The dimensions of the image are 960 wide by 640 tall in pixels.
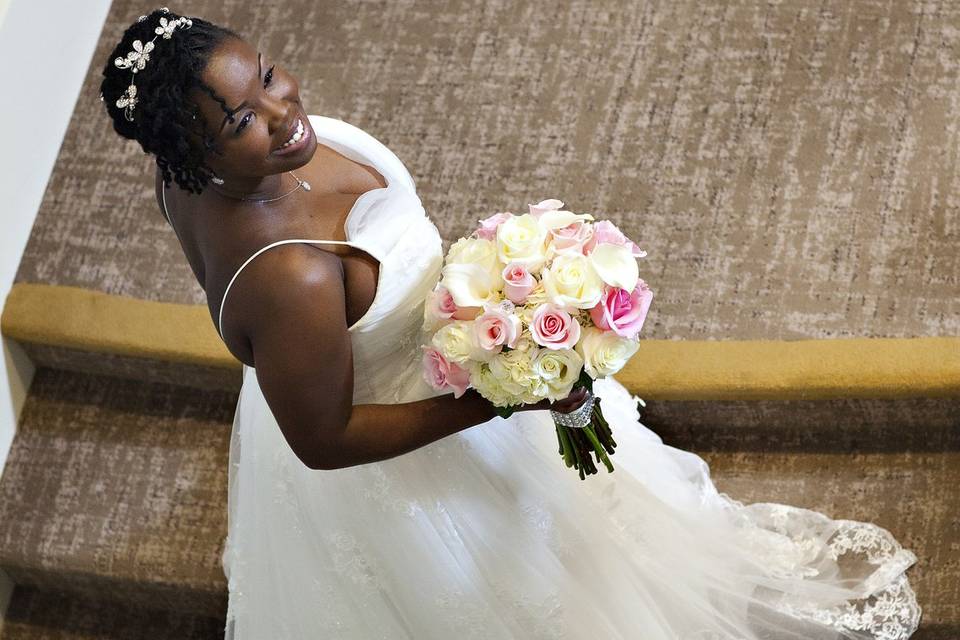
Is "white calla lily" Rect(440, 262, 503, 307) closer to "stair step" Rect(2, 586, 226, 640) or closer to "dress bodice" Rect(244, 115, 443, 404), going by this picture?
"dress bodice" Rect(244, 115, 443, 404)

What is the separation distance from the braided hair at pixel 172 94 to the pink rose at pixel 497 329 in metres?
0.40

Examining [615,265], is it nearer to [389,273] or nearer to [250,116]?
[389,273]

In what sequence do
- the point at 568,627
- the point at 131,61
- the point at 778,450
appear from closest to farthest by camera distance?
the point at 131,61
the point at 568,627
the point at 778,450

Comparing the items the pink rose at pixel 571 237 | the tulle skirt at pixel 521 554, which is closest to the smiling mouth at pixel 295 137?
the pink rose at pixel 571 237

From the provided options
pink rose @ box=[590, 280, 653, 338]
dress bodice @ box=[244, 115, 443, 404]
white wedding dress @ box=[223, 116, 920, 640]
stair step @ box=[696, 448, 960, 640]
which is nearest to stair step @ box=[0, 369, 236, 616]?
white wedding dress @ box=[223, 116, 920, 640]

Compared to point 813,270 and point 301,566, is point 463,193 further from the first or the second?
point 301,566

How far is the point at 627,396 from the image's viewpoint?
2.33m

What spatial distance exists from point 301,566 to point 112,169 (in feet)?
4.52

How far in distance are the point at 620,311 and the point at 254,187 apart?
0.52 m

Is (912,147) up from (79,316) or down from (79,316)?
up

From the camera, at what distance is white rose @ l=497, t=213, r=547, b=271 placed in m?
1.56

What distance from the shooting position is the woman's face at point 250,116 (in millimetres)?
1427

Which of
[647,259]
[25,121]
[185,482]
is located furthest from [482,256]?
[25,121]

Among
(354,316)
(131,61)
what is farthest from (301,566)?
(131,61)
